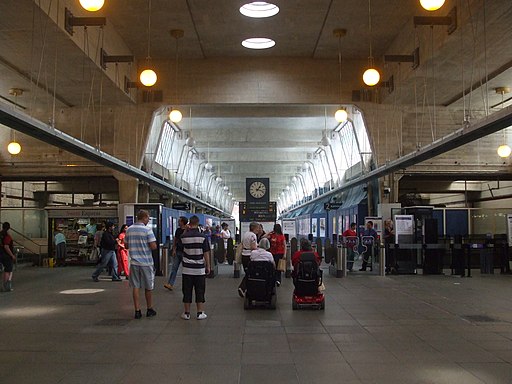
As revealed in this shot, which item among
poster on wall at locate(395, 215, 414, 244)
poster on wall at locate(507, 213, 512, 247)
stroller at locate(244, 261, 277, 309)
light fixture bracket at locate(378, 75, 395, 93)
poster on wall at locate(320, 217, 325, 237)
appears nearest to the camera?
stroller at locate(244, 261, 277, 309)

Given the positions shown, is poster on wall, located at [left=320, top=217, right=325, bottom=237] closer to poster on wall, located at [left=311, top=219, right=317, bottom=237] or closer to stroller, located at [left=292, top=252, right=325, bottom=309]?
poster on wall, located at [left=311, top=219, right=317, bottom=237]

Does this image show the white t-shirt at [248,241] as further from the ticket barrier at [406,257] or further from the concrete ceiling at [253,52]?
the ticket barrier at [406,257]

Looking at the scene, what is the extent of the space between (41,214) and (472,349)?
20562 mm

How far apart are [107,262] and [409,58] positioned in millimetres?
10292

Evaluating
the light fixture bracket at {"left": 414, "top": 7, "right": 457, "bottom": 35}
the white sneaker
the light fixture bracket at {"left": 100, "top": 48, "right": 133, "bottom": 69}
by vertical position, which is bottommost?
the white sneaker

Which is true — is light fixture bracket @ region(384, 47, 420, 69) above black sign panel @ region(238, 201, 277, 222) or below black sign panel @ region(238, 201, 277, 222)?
above

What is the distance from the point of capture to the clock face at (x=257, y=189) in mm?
31000

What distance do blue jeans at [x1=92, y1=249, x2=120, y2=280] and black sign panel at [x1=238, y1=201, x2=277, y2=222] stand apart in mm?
15325

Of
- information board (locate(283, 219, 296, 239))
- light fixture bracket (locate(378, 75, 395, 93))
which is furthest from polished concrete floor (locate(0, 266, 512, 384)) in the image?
information board (locate(283, 219, 296, 239))

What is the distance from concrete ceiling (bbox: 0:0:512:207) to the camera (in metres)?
13.5

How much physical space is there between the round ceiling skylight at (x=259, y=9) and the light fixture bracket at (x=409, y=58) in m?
3.55

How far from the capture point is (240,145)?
108 feet

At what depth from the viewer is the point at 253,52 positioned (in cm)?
1936

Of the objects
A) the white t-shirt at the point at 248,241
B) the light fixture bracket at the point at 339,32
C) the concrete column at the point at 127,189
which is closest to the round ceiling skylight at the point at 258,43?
the light fixture bracket at the point at 339,32
